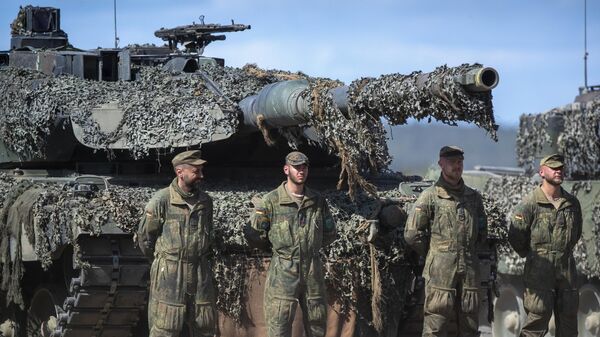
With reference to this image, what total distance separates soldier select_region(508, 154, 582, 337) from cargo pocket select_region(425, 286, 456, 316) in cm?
91

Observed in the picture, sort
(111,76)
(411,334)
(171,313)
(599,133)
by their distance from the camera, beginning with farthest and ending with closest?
(599,133)
(111,76)
(411,334)
(171,313)

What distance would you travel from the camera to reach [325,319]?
1158 centimetres

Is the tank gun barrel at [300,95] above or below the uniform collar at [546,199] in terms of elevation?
above

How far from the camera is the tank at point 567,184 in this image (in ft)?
56.6

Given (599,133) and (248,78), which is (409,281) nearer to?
(248,78)

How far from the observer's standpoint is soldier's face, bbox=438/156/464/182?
38.7 ft

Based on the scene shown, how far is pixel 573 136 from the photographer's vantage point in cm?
1838

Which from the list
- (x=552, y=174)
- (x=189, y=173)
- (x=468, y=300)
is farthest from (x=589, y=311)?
(x=189, y=173)

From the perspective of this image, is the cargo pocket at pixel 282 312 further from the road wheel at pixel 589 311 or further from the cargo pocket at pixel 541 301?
the road wheel at pixel 589 311

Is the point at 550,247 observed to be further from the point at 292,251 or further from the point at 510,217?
the point at 510,217

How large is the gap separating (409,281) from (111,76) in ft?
13.5

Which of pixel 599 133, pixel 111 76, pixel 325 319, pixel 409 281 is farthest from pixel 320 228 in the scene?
pixel 599 133

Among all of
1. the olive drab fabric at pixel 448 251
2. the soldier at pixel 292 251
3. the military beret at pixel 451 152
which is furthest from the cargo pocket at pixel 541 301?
the soldier at pixel 292 251

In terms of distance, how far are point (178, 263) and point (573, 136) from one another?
8.55 meters
